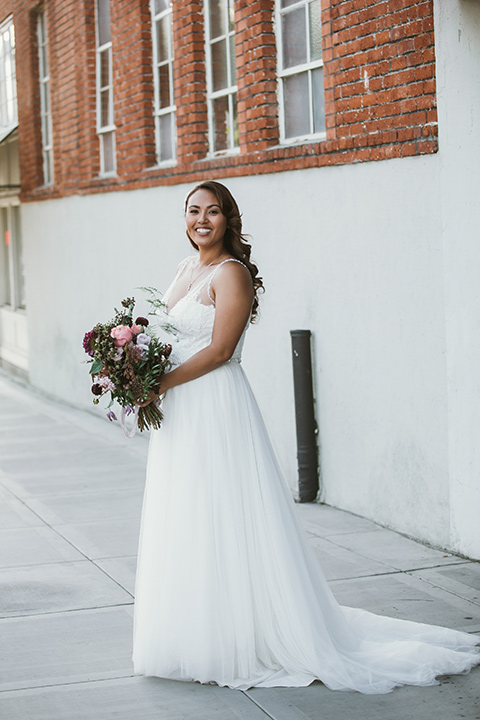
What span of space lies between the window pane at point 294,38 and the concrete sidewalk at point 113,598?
3417 mm

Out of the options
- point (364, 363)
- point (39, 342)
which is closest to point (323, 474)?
point (364, 363)

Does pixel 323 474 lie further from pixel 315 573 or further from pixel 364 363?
pixel 315 573

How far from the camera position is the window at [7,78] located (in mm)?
17719

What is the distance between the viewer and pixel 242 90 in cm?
922

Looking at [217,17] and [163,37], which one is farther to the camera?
[163,37]

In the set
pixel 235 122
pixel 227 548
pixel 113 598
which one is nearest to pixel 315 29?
pixel 235 122

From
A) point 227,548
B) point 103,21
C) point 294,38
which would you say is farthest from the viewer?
point 103,21

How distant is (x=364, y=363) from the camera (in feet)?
24.9

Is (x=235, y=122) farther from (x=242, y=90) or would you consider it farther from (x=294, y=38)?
(x=294, y=38)

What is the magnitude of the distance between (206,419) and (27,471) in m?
5.38

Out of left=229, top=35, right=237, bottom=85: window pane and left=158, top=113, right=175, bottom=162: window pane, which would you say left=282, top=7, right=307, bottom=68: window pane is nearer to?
left=229, top=35, right=237, bottom=85: window pane

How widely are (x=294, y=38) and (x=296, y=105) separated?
19.7 inches

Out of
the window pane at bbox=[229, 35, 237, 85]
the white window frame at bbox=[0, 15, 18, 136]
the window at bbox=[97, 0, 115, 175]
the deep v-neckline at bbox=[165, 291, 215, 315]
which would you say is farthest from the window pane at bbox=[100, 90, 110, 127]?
the deep v-neckline at bbox=[165, 291, 215, 315]

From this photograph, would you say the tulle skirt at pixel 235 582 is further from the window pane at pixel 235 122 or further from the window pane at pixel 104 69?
the window pane at pixel 104 69
